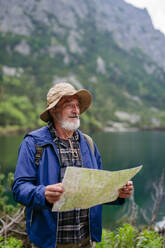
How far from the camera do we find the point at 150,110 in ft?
620

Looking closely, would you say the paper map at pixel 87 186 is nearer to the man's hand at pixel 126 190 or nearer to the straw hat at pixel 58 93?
the man's hand at pixel 126 190

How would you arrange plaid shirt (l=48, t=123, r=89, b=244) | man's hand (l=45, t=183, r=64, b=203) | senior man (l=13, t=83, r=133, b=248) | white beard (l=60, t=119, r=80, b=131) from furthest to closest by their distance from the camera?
white beard (l=60, t=119, r=80, b=131) → plaid shirt (l=48, t=123, r=89, b=244) → senior man (l=13, t=83, r=133, b=248) → man's hand (l=45, t=183, r=64, b=203)

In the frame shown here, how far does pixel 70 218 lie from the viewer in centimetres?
268

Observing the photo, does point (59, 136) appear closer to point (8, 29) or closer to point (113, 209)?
point (113, 209)

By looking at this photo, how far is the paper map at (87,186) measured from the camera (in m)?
2.13

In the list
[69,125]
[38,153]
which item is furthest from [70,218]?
[69,125]

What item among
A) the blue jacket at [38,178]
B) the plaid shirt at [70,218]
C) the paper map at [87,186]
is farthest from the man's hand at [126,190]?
the blue jacket at [38,178]

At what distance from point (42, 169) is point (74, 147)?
52cm

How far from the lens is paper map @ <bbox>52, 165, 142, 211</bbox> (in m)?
2.13

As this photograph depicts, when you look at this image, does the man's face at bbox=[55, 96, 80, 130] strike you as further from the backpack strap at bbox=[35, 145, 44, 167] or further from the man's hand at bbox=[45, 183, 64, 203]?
the man's hand at bbox=[45, 183, 64, 203]

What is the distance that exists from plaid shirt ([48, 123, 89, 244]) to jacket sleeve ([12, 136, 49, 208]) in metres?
0.32

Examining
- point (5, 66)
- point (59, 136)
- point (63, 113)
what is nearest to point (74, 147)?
point (59, 136)

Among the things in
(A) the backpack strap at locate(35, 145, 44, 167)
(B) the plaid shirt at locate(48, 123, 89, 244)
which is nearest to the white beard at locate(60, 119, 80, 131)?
(B) the plaid shirt at locate(48, 123, 89, 244)

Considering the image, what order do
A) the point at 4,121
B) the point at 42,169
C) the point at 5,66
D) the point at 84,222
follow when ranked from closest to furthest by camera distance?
the point at 42,169 → the point at 84,222 → the point at 4,121 → the point at 5,66
